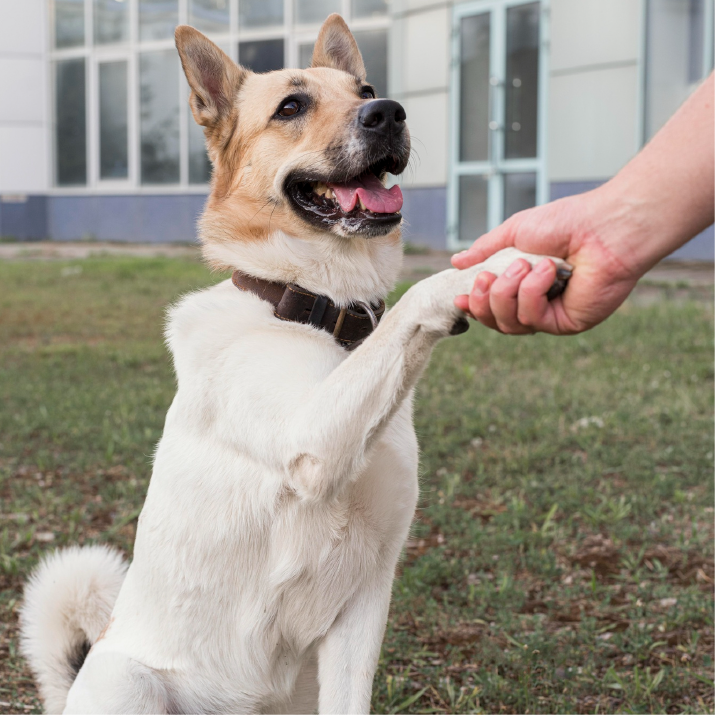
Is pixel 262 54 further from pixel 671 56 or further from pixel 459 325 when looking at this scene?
pixel 459 325

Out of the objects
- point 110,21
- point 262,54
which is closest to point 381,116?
point 262,54

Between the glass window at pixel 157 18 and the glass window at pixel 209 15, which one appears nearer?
the glass window at pixel 209 15

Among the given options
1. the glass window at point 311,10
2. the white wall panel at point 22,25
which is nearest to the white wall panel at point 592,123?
the glass window at point 311,10

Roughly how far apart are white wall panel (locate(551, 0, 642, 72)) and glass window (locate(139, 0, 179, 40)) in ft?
25.7

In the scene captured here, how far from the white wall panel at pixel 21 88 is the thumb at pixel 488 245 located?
55.1ft

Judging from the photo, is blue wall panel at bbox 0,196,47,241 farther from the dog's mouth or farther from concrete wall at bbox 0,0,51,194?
the dog's mouth

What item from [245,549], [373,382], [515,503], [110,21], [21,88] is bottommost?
[515,503]

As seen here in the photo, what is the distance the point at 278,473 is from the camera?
6.04 ft

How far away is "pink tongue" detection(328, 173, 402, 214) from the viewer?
2.25 m

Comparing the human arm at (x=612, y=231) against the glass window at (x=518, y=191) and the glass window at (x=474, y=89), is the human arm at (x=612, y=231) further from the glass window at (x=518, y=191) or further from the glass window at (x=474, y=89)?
the glass window at (x=474, y=89)

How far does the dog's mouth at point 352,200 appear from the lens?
7.23 ft

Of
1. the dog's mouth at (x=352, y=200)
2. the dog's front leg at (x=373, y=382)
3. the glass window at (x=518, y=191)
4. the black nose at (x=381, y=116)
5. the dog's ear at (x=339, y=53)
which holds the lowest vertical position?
the dog's front leg at (x=373, y=382)

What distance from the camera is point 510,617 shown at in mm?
2807

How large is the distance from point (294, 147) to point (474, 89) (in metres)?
9.96
